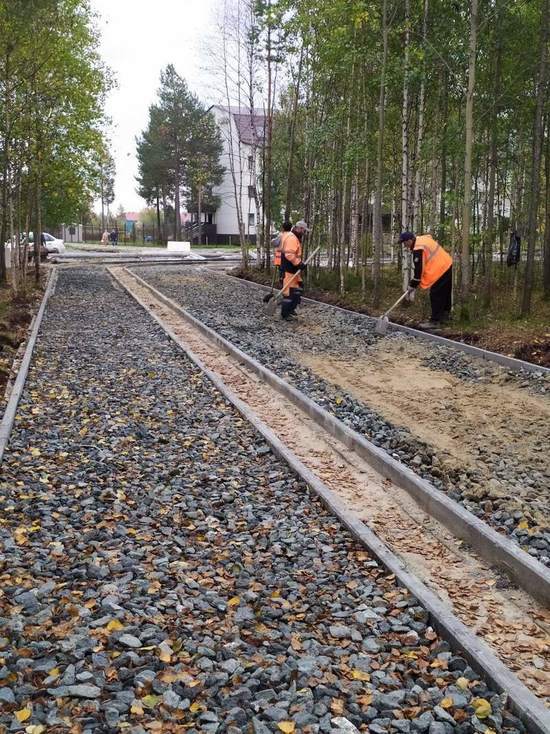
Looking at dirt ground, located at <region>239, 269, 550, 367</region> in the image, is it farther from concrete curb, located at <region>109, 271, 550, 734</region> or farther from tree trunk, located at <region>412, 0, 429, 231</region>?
concrete curb, located at <region>109, 271, 550, 734</region>

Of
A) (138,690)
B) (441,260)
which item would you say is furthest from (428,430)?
(441,260)

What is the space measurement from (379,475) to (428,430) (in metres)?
1.34

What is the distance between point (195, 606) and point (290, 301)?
428 inches

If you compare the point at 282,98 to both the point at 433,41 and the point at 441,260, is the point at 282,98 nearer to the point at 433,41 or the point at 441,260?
the point at 433,41

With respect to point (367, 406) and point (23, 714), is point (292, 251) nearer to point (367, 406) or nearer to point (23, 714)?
point (367, 406)

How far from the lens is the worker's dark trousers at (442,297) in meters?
12.7

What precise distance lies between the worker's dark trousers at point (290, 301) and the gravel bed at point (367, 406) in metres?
0.36

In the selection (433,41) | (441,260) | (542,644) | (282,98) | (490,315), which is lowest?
(542,644)

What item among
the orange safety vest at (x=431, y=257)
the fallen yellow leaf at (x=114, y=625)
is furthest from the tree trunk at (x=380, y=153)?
the fallen yellow leaf at (x=114, y=625)

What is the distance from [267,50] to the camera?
2302 centimetres

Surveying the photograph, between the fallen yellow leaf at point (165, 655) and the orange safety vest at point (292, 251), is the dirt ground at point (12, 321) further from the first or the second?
the fallen yellow leaf at point (165, 655)

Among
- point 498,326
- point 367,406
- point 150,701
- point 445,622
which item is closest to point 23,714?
point 150,701

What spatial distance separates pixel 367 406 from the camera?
7.86 m

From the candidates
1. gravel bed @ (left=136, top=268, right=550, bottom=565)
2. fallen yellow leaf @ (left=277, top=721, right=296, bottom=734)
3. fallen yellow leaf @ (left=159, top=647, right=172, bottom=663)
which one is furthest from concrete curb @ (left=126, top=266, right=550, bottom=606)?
fallen yellow leaf @ (left=159, top=647, right=172, bottom=663)
